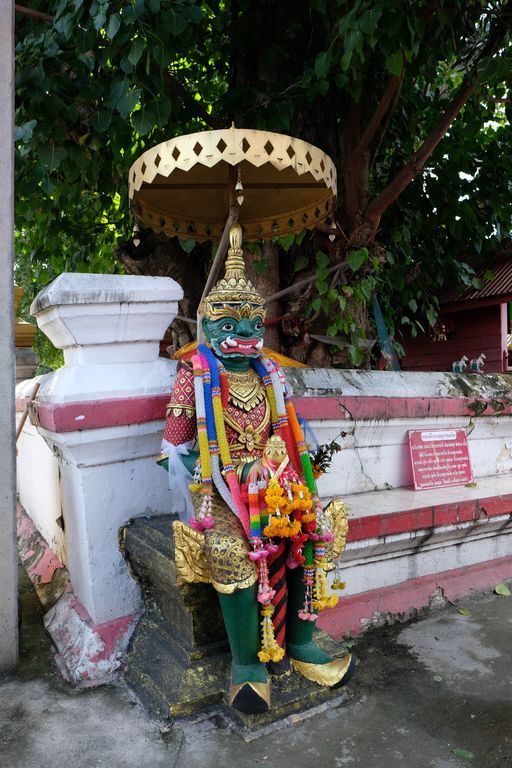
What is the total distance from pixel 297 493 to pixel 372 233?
11.4 ft

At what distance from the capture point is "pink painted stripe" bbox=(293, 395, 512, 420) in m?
3.20

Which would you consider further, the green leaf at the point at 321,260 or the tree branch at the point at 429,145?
the green leaf at the point at 321,260

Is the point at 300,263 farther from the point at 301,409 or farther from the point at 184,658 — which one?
the point at 184,658

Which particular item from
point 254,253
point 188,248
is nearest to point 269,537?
point 188,248

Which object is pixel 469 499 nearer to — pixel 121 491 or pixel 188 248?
A: pixel 121 491

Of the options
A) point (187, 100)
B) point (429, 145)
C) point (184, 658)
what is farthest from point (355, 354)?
point (184, 658)

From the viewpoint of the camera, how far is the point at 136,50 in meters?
3.22

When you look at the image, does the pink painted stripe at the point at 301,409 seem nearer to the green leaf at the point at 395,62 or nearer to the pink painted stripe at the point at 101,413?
the pink painted stripe at the point at 101,413

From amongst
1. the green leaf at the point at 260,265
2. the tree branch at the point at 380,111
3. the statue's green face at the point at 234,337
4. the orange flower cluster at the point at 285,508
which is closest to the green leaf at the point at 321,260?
the green leaf at the point at 260,265

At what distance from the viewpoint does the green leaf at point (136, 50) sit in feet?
10.5

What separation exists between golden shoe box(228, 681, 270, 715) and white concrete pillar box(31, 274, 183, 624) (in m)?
0.79

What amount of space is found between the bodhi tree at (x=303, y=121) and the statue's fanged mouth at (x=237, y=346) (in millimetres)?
1667

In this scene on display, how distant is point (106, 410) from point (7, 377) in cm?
42

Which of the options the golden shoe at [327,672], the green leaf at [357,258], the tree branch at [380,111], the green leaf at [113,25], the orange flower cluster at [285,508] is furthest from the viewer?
the green leaf at [357,258]
